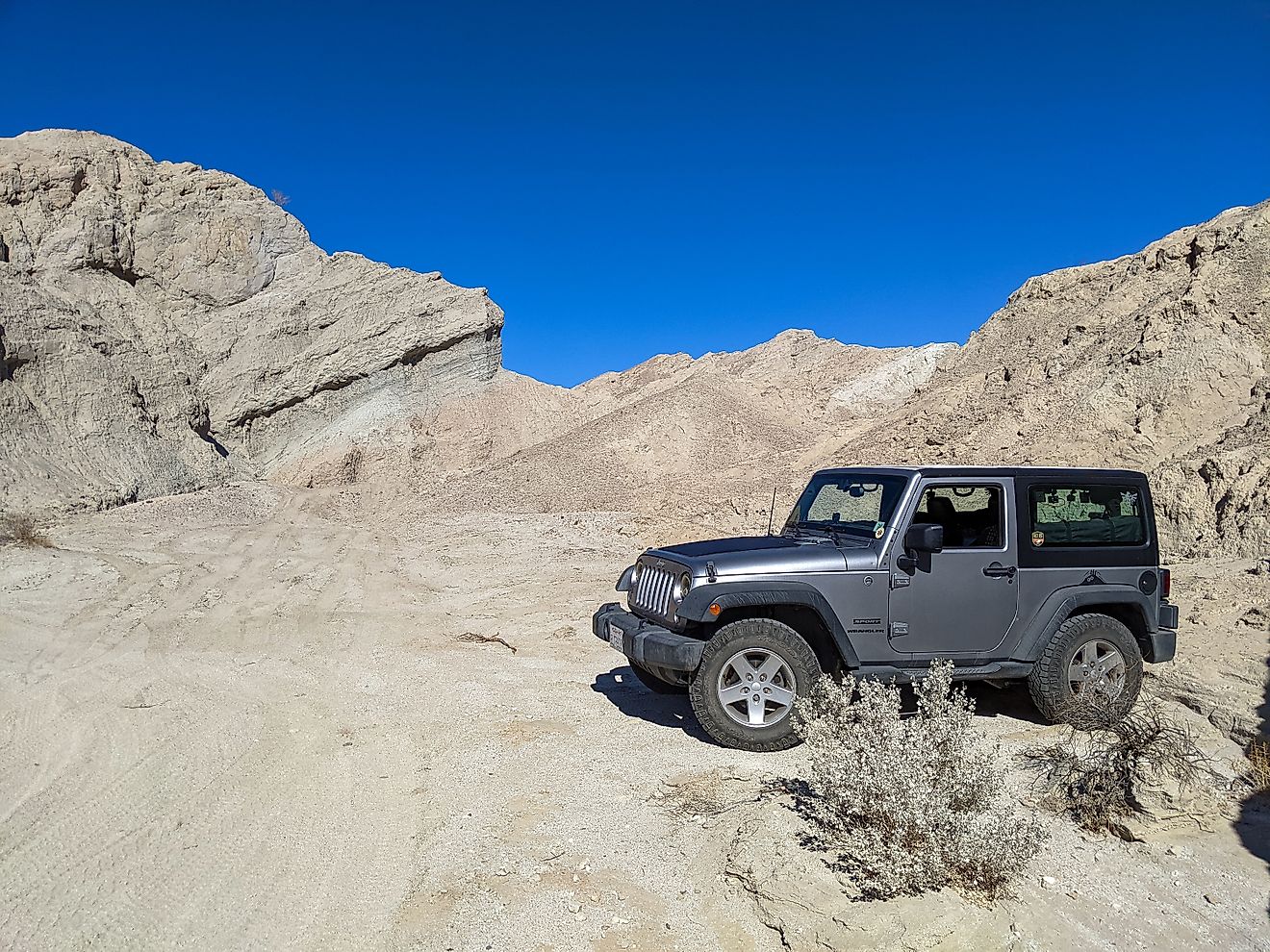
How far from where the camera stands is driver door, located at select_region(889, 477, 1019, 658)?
19.3ft

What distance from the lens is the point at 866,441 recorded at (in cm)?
2425

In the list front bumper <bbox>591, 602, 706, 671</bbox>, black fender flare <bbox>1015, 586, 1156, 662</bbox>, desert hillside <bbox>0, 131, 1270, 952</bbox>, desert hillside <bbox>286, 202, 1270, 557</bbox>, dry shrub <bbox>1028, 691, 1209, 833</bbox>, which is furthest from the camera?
desert hillside <bbox>286, 202, 1270, 557</bbox>

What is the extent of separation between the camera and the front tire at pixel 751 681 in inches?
221

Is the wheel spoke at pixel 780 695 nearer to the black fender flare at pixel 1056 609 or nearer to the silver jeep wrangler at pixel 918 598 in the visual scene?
the silver jeep wrangler at pixel 918 598

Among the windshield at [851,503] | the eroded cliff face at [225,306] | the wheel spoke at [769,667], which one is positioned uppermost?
the eroded cliff face at [225,306]

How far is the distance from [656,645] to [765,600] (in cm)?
79

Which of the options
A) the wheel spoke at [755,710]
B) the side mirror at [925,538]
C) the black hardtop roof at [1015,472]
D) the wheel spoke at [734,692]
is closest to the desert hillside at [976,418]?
the black hardtop roof at [1015,472]

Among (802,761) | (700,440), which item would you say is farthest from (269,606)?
(700,440)

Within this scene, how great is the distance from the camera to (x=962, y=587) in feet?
19.7

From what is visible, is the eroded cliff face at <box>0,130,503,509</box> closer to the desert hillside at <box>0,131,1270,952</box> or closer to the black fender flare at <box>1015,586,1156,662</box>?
the desert hillside at <box>0,131,1270,952</box>

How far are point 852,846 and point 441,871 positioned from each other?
196 centimetres

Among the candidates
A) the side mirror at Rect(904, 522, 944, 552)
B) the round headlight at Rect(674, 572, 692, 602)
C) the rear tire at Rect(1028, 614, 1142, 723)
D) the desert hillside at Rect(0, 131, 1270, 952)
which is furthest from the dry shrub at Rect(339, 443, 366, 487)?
the rear tire at Rect(1028, 614, 1142, 723)

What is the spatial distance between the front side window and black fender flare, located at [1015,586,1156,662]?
59cm

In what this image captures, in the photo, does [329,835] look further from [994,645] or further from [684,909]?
[994,645]
